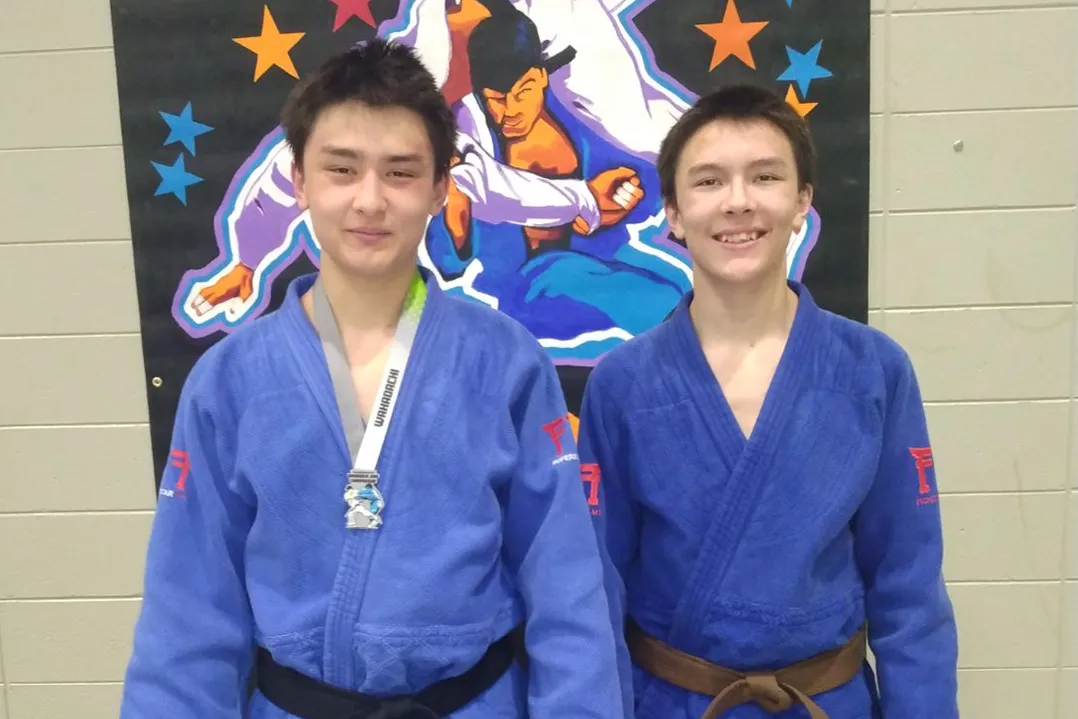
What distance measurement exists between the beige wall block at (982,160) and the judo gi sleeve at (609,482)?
3.04ft

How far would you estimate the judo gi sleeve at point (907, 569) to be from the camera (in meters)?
1.25

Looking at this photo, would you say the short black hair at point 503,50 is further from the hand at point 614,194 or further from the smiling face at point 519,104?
the hand at point 614,194

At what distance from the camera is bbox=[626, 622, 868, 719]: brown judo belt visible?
3.95 feet

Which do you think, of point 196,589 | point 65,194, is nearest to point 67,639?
point 65,194

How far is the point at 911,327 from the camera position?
185cm

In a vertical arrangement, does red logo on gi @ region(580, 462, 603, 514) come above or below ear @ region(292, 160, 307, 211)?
below

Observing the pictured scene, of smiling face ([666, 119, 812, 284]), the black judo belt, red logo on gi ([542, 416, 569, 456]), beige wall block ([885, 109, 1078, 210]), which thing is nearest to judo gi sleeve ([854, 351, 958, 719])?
smiling face ([666, 119, 812, 284])

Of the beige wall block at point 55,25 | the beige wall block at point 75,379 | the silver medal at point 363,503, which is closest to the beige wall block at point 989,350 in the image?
the silver medal at point 363,503

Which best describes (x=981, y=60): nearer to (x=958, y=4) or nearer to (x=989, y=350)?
(x=958, y=4)

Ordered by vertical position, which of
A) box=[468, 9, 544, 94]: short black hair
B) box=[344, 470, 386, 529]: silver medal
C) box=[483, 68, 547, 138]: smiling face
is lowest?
box=[344, 470, 386, 529]: silver medal

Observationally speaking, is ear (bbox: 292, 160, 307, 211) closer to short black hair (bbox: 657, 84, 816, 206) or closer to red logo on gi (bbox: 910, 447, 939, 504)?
short black hair (bbox: 657, 84, 816, 206)

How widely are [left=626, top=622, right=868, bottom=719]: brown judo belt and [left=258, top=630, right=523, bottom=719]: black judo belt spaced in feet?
0.89

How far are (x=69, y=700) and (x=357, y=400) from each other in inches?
58.1

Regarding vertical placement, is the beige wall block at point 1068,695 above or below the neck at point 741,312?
Answer: below
